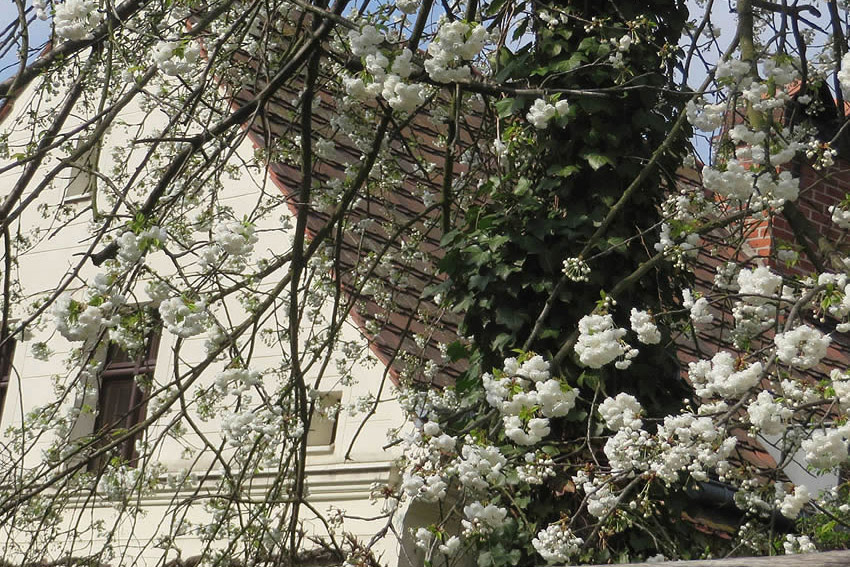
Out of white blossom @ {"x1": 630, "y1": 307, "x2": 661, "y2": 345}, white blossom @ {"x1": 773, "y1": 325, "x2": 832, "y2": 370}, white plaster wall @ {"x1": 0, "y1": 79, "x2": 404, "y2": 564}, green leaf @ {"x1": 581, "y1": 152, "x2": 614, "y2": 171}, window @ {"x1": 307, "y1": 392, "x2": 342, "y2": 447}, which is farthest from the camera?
window @ {"x1": 307, "y1": 392, "x2": 342, "y2": 447}

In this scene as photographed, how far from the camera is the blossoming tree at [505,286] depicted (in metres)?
3.56

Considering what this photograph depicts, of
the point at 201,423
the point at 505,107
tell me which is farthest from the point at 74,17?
the point at 201,423

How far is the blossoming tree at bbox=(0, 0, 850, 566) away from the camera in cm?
356

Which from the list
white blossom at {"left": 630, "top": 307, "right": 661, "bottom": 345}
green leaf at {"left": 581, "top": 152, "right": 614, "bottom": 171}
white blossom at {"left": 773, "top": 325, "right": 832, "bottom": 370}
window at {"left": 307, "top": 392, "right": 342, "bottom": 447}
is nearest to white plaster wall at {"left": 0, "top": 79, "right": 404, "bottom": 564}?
window at {"left": 307, "top": 392, "right": 342, "bottom": 447}

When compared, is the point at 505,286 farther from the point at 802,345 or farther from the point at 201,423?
the point at 201,423

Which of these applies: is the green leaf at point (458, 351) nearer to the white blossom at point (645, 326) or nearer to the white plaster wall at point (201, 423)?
the white plaster wall at point (201, 423)

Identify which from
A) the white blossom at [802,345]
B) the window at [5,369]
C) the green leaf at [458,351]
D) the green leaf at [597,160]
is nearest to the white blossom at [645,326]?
the white blossom at [802,345]

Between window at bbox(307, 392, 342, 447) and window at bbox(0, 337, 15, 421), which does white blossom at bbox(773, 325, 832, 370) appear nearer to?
window at bbox(307, 392, 342, 447)

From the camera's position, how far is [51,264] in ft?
29.0

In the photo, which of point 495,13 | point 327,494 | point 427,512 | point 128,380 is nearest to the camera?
point 495,13

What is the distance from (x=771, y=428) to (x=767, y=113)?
1.37 m

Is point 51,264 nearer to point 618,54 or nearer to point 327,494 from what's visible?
point 327,494

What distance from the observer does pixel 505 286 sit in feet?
15.8

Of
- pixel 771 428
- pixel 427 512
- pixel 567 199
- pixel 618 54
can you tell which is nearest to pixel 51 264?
pixel 427 512
